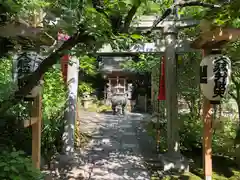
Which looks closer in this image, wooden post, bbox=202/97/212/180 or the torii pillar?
the torii pillar

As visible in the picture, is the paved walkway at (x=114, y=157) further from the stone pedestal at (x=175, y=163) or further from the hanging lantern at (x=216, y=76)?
the hanging lantern at (x=216, y=76)

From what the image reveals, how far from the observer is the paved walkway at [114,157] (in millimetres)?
5090

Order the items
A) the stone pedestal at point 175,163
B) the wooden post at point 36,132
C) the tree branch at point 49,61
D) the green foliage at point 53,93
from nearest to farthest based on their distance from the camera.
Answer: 1. the tree branch at point 49,61
2. the wooden post at point 36,132
3. the stone pedestal at point 175,163
4. the green foliage at point 53,93

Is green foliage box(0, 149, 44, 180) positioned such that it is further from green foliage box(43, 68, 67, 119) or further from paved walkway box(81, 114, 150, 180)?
green foliage box(43, 68, 67, 119)

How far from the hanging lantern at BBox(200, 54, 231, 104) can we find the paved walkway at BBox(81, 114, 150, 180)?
1989mm

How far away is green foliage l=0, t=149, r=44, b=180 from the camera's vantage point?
267cm

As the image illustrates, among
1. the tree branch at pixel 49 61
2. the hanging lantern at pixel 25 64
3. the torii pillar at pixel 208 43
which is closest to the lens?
the tree branch at pixel 49 61

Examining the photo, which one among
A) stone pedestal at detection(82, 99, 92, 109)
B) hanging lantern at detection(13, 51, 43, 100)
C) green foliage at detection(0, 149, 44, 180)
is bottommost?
green foliage at detection(0, 149, 44, 180)

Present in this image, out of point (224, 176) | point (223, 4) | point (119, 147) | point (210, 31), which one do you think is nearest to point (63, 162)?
point (119, 147)

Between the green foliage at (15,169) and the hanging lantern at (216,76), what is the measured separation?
2545 mm

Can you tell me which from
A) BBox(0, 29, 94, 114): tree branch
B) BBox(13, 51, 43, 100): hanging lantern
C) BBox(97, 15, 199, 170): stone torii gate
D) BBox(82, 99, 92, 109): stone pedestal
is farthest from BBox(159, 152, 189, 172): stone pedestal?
BBox(82, 99, 92, 109): stone pedestal

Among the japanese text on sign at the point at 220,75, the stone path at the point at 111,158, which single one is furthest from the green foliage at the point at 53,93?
the japanese text on sign at the point at 220,75

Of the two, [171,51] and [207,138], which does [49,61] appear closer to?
[207,138]

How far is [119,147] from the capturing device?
7086 mm
